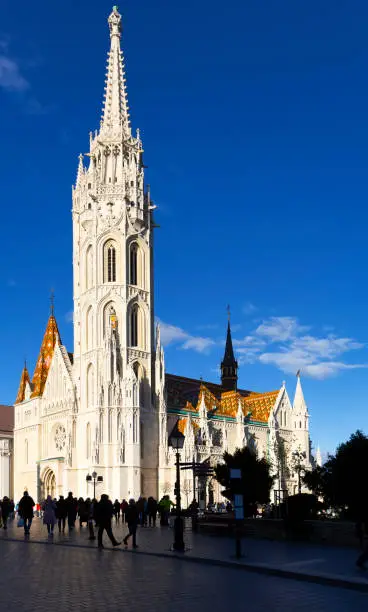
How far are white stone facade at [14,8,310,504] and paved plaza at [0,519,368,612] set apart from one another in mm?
42890

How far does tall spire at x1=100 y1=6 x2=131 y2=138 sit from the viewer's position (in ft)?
247

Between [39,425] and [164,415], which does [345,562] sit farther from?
[39,425]

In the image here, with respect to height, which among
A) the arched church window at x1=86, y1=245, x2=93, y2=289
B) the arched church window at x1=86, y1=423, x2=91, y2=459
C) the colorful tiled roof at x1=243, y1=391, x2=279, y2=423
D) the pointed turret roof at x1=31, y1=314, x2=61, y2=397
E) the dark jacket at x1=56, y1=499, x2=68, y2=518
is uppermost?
the arched church window at x1=86, y1=245, x2=93, y2=289

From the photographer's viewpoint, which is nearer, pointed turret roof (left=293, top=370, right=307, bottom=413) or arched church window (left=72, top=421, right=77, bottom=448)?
arched church window (left=72, top=421, right=77, bottom=448)

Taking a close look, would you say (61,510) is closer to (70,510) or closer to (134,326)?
(70,510)

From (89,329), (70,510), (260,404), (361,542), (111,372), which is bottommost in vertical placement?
(70,510)

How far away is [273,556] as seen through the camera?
1848 centimetres

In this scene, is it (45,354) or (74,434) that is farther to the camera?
(45,354)

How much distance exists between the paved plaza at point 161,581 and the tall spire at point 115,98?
190ft

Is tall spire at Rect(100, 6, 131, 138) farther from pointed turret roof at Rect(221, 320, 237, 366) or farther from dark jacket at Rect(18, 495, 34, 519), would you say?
dark jacket at Rect(18, 495, 34, 519)

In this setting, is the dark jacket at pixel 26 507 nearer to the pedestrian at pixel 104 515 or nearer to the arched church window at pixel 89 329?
the pedestrian at pixel 104 515

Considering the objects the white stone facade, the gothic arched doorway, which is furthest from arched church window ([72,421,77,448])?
the gothic arched doorway

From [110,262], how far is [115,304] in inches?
161

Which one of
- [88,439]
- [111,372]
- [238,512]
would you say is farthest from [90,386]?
[238,512]
